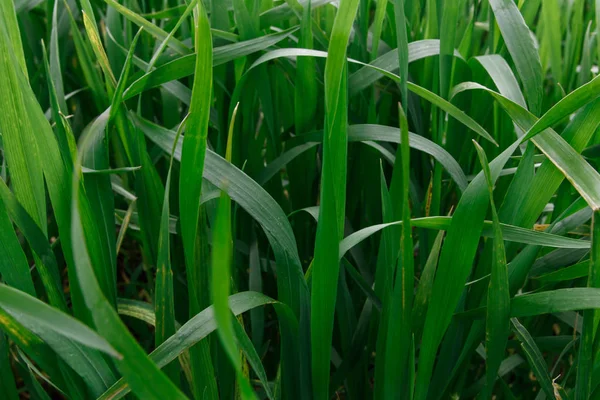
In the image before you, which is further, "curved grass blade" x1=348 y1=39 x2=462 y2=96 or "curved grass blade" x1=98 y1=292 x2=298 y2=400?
"curved grass blade" x1=348 y1=39 x2=462 y2=96

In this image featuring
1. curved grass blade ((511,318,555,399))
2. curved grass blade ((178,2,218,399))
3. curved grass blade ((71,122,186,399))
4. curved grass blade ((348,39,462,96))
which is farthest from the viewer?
curved grass blade ((348,39,462,96))

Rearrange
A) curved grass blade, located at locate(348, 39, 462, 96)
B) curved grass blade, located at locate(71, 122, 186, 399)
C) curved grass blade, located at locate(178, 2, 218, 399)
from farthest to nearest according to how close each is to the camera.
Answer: curved grass blade, located at locate(348, 39, 462, 96), curved grass blade, located at locate(178, 2, 218, 399), curved grass blade, located at locate(71, 122, 186, 399)

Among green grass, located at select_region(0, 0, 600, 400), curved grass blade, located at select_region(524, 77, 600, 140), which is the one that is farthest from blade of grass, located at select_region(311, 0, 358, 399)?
curved grass blade, located at select_region(524, 77, 600, 140)

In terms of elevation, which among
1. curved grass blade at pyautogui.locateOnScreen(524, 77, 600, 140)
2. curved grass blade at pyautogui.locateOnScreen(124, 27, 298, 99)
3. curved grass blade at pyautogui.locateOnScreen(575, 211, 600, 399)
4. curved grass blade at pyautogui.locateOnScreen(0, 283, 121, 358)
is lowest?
curved grass blade at pyautogui.locateOnScreen(575, 211, 600, 399)

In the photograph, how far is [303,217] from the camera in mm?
708

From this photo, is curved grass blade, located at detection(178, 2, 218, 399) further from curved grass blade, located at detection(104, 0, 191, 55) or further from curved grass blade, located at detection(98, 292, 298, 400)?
curved grass blade, located at detection(104, 0, 191, 55)

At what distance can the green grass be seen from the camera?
43 cm

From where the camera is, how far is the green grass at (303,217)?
432mm

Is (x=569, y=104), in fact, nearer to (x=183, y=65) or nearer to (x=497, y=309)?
(x=497, y=309)

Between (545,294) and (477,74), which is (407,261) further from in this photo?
(477,74)

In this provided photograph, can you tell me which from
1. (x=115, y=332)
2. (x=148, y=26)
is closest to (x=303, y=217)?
(x=148, y=26)

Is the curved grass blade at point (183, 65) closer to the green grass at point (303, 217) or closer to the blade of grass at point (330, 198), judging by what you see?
the green grass at point (303, 217)

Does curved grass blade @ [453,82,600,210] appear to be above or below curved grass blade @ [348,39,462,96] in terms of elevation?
below

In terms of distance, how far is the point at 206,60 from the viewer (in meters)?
0.41
